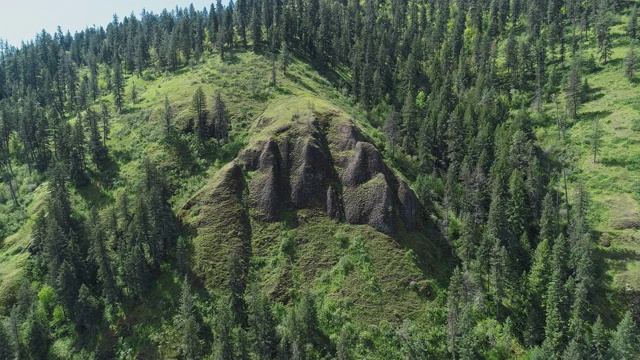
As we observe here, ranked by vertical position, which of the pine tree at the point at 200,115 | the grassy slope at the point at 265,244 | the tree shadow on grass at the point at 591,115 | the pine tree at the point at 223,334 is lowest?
the pine tree at the point at 223,334

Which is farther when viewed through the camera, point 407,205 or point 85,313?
point 407,205

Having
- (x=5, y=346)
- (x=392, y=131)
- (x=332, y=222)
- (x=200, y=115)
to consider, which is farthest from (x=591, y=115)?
(x=5, y=346)

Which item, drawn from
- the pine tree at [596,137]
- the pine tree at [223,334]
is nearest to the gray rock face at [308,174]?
the pine tree at [223,334]

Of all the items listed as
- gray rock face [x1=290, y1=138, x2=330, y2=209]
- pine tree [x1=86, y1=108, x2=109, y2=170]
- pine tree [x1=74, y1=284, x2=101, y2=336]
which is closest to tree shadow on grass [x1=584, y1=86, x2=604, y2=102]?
gray rock face [x1=290, y1=138, x2=330, y2=209]

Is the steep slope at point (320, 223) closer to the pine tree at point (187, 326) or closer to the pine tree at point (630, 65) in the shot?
the pine tree at point (187, 326)

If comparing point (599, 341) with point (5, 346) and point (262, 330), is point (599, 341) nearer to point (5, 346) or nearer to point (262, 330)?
point (262, 330)

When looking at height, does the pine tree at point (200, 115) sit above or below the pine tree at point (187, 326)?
above
